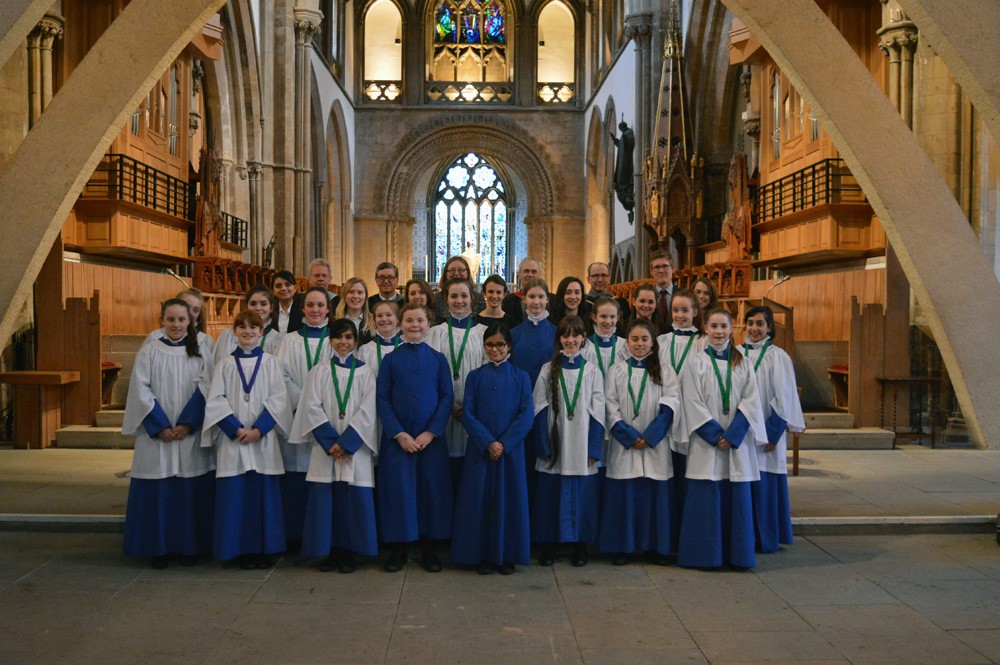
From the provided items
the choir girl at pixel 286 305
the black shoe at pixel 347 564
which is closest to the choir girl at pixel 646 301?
the choir girl at pixel 286 305

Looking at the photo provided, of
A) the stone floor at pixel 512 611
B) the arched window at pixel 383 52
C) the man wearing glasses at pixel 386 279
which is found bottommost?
the stone floor at pixel 512 611

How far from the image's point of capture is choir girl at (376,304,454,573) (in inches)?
206

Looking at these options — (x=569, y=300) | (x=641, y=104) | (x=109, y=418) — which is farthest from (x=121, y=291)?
(x=641, y=104)

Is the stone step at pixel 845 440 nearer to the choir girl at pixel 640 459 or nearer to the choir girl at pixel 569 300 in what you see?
the choir girl at pixel 569 300

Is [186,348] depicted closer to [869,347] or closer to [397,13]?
[869,347]

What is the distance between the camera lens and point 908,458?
888 cm

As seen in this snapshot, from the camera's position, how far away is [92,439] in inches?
361

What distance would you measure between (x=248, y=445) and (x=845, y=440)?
21.3ft

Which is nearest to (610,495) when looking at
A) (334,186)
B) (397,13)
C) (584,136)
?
(334,186)

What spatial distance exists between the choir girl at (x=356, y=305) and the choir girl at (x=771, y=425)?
2.41 meters

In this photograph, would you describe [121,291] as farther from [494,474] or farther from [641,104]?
[641,104]

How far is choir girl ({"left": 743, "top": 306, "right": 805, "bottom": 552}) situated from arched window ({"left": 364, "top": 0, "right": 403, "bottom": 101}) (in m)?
26.0

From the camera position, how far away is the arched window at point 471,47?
30.8 metres

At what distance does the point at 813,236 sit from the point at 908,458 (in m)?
4.92
